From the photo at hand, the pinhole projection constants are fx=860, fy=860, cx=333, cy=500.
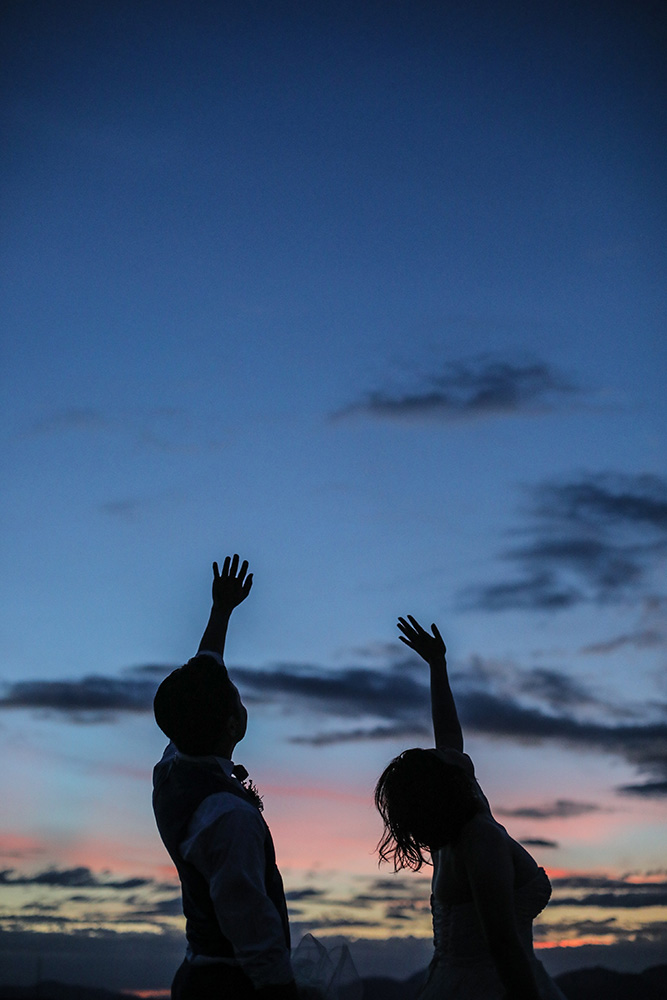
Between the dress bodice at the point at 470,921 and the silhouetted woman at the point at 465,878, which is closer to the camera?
the silhouetted woman at the point at 465,878

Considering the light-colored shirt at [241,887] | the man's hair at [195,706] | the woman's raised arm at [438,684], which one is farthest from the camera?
the woman's raised arm at [438,684]

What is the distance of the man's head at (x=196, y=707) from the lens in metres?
3.67

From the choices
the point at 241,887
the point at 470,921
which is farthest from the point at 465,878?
the point at 241,887

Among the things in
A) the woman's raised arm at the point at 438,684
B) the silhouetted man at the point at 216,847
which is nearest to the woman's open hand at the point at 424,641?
the woman's raised arm at the point at 438,684

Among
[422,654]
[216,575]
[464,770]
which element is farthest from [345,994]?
[216,575]

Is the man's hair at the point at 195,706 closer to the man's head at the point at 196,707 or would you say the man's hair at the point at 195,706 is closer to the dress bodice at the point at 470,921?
the man's head at the point at 196,707

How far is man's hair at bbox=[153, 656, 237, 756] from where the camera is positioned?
3674mm

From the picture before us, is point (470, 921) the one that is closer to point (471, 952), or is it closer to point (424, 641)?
point (471, 952)

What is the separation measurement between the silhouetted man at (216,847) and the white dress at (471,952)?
80 centimetres

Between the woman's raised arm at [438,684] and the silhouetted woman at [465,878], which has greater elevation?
the woman's raised arm at [438,684]

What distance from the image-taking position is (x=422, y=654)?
505 centimetres

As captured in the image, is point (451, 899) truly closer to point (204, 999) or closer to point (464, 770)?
point (464, 770)

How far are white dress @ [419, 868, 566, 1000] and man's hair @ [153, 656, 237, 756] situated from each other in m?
1.33

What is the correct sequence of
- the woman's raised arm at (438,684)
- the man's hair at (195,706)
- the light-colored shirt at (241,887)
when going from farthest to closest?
1. the woman's raised arm at (438,684)
2. the man's hair at (195,706)
3. the light-colored shirt at (241,887)
